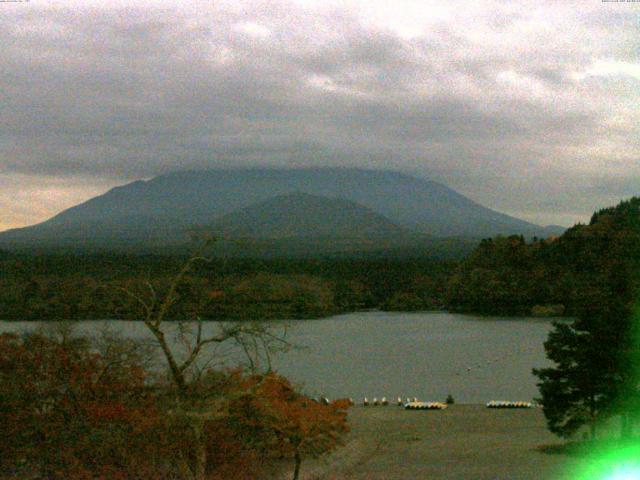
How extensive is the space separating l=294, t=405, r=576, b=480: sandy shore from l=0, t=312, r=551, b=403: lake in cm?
352

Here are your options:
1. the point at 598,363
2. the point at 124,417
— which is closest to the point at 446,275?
the point at 598,363

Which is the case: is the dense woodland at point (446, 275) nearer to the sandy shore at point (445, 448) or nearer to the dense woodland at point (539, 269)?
the dense woodland at point (539, 269)

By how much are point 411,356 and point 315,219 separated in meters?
122

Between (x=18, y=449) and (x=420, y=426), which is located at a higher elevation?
(x=18, y=449)

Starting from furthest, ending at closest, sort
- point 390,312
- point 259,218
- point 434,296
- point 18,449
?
point 259,218 < point 434,296 < point 390,312 < point 18,449

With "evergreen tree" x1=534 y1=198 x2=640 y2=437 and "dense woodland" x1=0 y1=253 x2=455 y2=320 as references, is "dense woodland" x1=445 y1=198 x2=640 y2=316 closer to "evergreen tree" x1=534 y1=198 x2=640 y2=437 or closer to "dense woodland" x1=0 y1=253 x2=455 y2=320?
"dense woodland" x1=0 y1=253 x2=455 y2=320

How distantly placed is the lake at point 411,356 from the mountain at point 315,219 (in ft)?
234

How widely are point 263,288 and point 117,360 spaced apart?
34530mm

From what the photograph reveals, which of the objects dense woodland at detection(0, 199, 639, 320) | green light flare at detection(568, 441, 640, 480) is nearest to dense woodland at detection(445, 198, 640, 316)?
dense woodland at detection(0, 199, 639, 320)

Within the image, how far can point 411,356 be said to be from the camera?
139ft

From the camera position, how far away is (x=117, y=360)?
1267cm

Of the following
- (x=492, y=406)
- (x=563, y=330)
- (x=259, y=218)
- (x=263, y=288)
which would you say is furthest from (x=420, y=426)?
(x=259, y=218)

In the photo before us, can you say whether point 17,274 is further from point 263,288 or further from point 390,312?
point 390,312

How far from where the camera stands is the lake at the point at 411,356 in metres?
31.4
